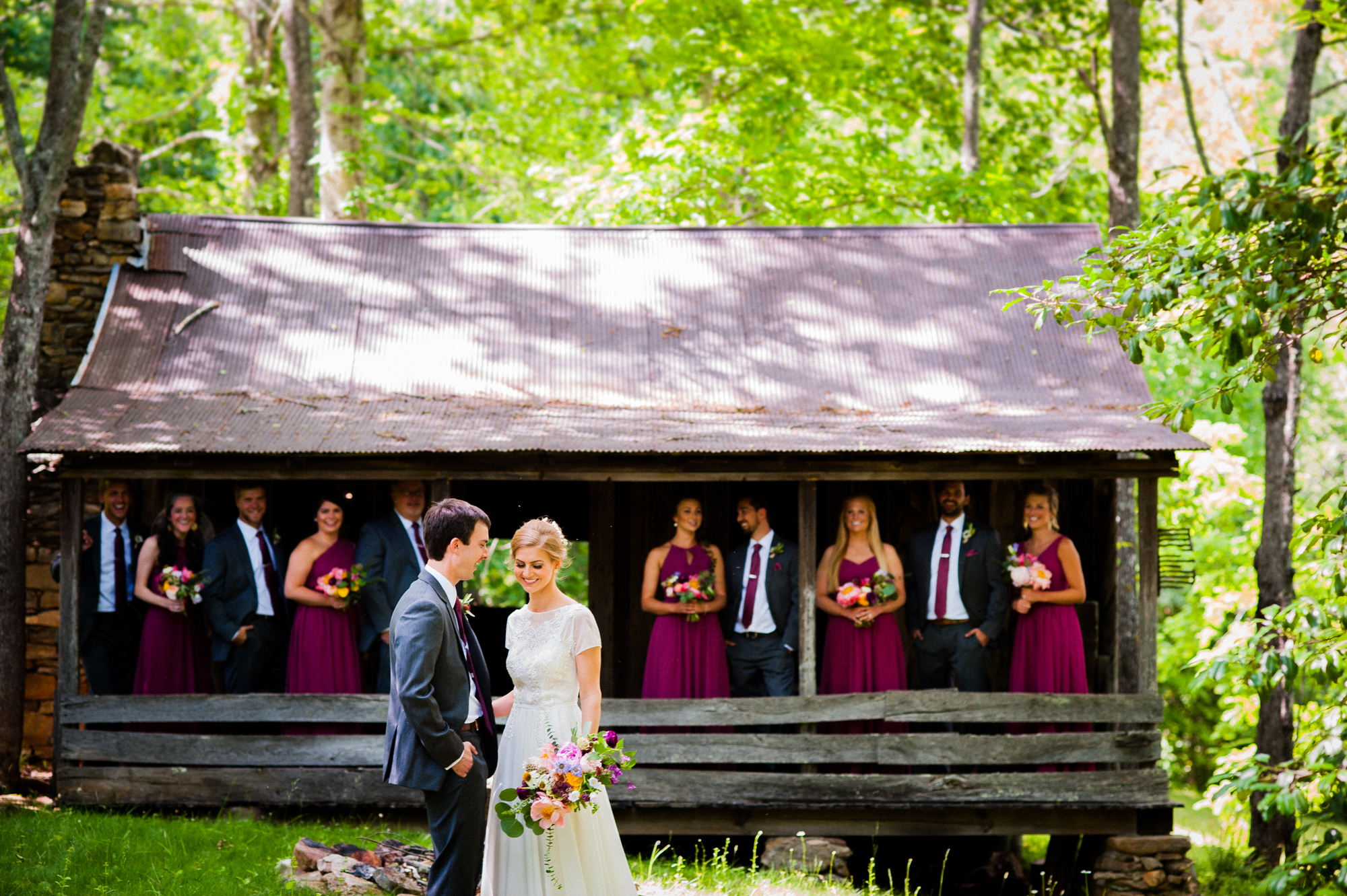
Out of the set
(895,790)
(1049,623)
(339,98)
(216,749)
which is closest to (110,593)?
(216,749)

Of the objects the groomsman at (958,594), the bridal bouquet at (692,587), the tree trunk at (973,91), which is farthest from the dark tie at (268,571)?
the tree trunk at (973,91)

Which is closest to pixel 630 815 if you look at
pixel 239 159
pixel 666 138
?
pixel 666 138

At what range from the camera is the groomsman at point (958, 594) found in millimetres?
8227

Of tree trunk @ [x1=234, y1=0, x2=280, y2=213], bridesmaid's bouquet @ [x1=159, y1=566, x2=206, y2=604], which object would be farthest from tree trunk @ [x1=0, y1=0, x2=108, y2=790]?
tree trunk @ [x1=234, y1=0, x2=280, y2=213]

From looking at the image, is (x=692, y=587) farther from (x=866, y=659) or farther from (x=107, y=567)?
(x=107, y=567)

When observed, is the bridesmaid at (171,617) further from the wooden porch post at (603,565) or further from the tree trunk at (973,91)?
the tree trunk at (973,91)

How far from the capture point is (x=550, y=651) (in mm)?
4773

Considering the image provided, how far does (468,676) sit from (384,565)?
369 cm

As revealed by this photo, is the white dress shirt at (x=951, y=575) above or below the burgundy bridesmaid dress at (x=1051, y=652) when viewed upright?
above

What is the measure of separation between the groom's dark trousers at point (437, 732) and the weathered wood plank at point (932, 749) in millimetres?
3465

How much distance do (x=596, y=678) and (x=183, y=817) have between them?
4.30 metres

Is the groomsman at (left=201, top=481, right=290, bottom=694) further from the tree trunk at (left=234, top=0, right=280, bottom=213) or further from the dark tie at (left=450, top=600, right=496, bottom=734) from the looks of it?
the tree trunk at (left=234, top=0, right=280, bottom=213)

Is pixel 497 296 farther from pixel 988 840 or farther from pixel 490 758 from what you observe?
pixel 988 840

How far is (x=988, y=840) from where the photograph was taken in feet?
34.1
